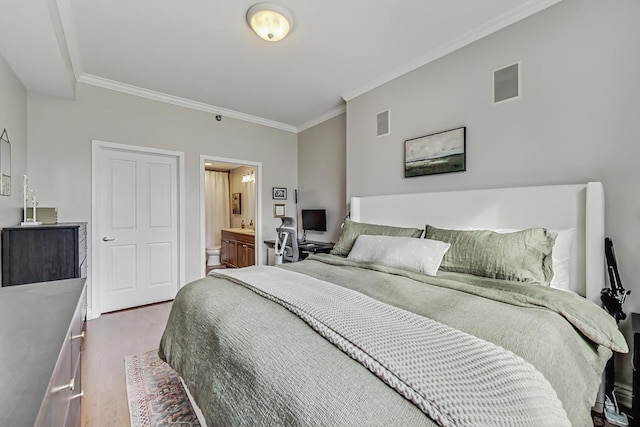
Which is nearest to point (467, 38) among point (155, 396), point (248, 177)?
point (155, 396)

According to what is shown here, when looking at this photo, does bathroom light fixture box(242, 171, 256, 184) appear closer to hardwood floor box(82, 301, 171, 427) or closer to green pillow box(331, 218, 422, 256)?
hardwood floor box(82, 301, 171, 427)

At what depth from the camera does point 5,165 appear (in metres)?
2.19

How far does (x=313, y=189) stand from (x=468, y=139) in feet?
8.25

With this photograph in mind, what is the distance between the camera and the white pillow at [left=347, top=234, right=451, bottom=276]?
2035mm

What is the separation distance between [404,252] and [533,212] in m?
0.97

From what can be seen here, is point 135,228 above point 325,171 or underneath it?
underneath

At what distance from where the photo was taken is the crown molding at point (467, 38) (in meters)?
2.10

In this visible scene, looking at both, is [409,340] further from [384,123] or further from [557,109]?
[384,123]

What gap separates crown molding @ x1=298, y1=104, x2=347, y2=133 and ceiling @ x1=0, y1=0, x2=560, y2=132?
0.40 meters

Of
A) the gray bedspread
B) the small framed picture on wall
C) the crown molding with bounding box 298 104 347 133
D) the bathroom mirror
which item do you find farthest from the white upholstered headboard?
the bathroom mirror

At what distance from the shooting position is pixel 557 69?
202 cm

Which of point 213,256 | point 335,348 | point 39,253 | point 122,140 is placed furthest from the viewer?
point 213,256

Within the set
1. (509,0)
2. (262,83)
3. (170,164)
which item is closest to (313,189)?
(262,83)

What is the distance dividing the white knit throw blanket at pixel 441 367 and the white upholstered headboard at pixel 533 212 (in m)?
1.45
